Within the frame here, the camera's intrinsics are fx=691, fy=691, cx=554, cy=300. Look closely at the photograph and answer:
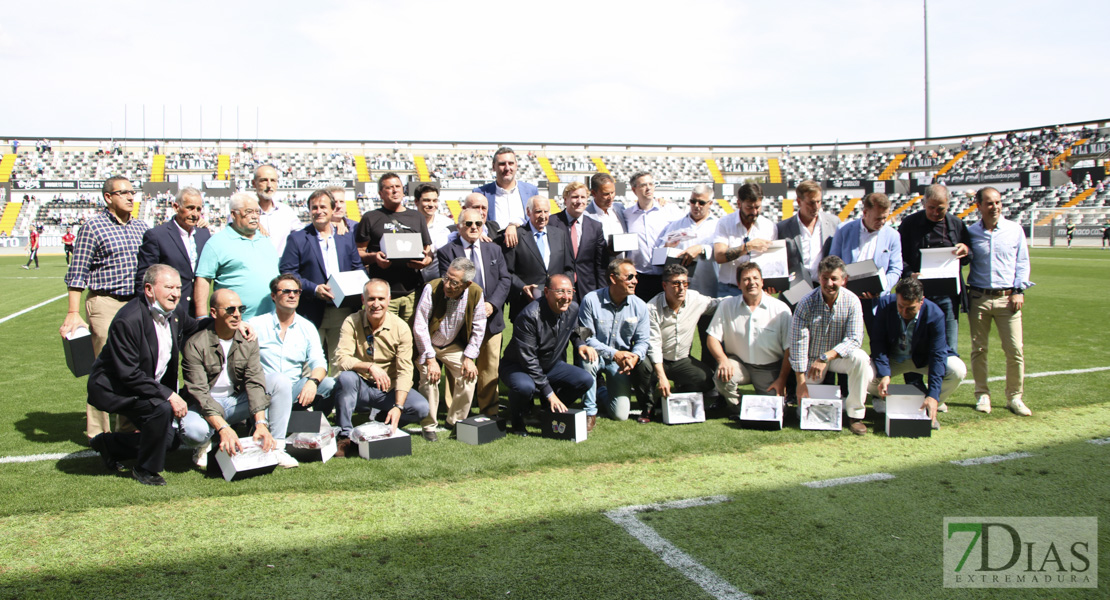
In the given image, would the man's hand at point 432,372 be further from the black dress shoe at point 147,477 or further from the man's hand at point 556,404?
the black dress shoe at point 147,477

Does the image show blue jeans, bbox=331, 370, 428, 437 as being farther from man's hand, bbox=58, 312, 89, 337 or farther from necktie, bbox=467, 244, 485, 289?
man's hand, bbox=58, 312, 89, 337

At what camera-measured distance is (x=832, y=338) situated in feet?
18.3

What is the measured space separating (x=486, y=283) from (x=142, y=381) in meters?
2.61

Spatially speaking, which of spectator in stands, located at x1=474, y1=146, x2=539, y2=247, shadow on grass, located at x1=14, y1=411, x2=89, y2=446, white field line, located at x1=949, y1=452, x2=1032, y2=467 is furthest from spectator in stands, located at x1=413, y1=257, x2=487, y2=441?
white field line, located at x1=949, y1=452, x2=1032, y2=467

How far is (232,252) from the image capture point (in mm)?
5160

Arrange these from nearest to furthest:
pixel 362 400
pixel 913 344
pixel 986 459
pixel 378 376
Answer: pixel 986 459 < pixel 378 376 < pixel 362 400 < pixel 913 344

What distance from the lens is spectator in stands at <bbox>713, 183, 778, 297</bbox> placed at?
6.04 meters

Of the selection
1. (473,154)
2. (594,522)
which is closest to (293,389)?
(594,522)

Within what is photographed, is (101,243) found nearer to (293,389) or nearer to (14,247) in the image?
(293,389)

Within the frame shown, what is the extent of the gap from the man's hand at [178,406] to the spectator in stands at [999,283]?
606 centimetres

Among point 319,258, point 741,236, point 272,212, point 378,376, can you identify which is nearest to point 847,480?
point 741,236

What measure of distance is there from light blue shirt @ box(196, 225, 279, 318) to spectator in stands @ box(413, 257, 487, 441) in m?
1.18

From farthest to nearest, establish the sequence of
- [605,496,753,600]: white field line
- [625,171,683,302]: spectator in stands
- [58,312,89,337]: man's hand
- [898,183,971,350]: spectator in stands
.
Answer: [625,171,683,302]: spectator in stands
[898,183,971,350]: spectator in stands
[58,312,89,337]: man's hand
[605,496,753,600]: white field line

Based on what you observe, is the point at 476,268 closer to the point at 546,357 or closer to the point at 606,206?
the point at 546,357
